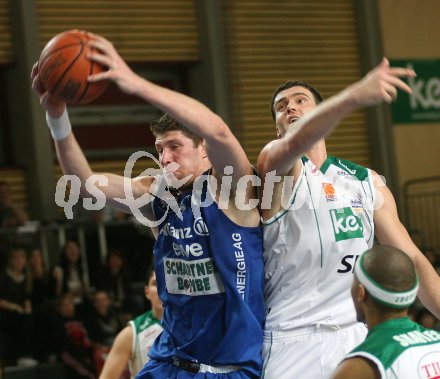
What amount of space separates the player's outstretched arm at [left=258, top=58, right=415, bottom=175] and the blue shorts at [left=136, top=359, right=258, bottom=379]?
102 cm

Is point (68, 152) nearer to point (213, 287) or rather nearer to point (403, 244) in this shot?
point (213, 287)

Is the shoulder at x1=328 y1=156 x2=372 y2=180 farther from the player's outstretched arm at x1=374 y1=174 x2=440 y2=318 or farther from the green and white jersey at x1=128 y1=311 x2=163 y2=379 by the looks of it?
the green and white jersey at x1=128 y1=311 x2=163 y2=379

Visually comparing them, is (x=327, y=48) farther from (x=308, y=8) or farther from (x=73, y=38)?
(x=73, y=38)

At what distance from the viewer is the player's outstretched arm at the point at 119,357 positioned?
728 cm

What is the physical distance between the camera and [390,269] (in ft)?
11.6

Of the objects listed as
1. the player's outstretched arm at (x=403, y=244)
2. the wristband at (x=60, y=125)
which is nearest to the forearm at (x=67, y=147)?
the wristband at (x=60, y=125)

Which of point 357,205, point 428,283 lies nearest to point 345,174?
point 357,205

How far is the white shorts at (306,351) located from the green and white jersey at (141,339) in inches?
121

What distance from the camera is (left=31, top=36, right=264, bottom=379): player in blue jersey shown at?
4379 millimetres

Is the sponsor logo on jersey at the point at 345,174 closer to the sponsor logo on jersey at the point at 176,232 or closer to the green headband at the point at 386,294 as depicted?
the sponsor logo on jersey at the point at 176,232

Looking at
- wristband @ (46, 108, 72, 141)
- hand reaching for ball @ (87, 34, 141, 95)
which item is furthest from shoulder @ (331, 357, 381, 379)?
wristband @ (46, 108, 72, 141)

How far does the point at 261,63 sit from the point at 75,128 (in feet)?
10.9

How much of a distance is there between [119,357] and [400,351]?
14.1ft

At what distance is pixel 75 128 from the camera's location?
13.5 metres
